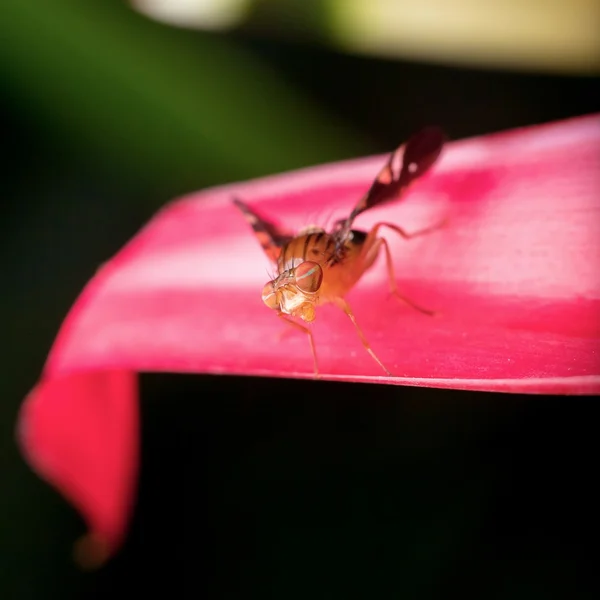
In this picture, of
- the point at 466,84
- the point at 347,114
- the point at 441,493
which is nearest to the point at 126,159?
the point at 347,114

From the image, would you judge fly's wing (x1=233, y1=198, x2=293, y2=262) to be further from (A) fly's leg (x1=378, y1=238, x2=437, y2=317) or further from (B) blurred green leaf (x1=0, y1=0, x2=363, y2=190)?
(B) blurred green leaf (x1=0, y1=0, x2=363, y2=190)

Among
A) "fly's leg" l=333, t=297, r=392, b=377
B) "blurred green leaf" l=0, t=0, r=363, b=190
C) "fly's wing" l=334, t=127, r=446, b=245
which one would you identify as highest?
"blurred green leaf" l=0, t=0, r=363, b=190

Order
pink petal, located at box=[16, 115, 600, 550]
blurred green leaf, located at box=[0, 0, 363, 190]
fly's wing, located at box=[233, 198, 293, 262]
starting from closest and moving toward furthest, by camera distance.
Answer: pink petal, located at box=[16, 115, 600, 550] < fly's wing, located at box=[233, 198, 293, 262] < blurred green leaf, located at box=[0, 0, 363, 190]

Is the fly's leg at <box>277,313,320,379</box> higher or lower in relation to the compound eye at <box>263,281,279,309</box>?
lower

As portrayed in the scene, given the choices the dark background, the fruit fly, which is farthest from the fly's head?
the dark background

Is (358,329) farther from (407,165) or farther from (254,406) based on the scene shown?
(254,406)

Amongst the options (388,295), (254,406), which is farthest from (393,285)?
(254,406)

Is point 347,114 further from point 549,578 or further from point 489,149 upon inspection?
point 549,578

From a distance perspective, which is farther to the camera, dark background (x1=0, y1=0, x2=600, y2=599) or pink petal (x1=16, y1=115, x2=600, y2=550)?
dark background (x1=0, y1=0, x2=600, y2=599)
